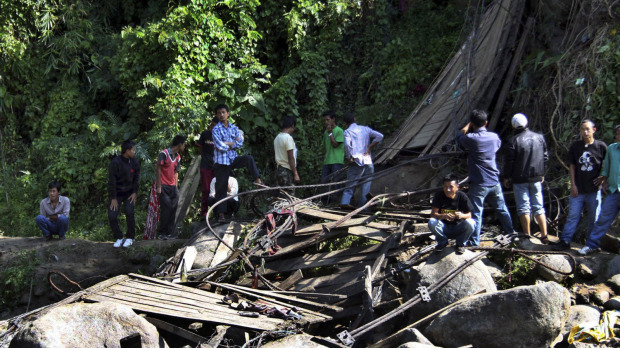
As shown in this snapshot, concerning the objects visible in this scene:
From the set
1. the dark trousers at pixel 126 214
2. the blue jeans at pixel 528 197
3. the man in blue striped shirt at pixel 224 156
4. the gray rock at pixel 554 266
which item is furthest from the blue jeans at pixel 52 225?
the gray rock at pixel 554 266

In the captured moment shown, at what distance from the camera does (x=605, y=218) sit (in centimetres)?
724

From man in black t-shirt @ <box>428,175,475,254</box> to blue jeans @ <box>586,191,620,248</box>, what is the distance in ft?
5.40

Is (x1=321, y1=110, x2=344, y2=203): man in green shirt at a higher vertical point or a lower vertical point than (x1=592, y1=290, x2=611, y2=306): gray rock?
higher

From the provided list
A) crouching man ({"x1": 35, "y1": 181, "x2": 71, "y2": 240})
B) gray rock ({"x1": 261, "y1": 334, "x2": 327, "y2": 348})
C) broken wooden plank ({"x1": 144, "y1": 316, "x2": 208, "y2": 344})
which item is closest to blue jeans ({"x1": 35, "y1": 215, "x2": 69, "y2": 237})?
crouching man ({"x1": 35, "y1": 181, "x2": 71, "y2": 240})

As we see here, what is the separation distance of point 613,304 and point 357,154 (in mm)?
4016

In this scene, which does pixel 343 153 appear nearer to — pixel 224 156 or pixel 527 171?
pixel 224 156

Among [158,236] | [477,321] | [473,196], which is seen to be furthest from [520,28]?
[158,236]

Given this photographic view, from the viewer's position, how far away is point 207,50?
463 inches

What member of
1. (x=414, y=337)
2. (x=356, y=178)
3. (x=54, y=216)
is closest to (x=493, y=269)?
(x=414, y=337)

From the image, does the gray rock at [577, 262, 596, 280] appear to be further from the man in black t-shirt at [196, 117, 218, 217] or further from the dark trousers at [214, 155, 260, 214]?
the man in black t-shirt at [196, 117, 218, 217]

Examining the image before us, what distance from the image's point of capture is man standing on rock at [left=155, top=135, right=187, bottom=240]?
925 cm

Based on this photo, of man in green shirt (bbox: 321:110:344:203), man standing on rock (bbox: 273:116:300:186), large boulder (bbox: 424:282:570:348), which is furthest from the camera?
man in green shirt (bbox: 321:110:344:203)

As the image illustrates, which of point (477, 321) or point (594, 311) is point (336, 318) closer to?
point (477, 321)

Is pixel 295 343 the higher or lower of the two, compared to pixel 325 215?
lower
